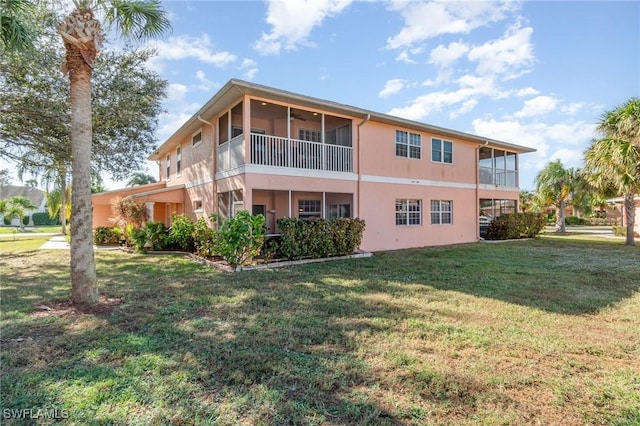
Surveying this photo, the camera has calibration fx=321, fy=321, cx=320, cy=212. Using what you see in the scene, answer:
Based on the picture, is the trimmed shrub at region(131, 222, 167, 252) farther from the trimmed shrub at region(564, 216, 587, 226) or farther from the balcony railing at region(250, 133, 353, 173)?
the trimmed shrub at region(564, 216, 587, 226)

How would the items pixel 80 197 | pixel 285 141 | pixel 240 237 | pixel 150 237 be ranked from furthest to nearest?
pixel 150 237 < pixel 285 141 < pixel 240 237 < pixel 80 197

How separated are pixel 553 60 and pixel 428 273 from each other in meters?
9.86

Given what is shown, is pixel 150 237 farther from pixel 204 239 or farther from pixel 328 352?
pixel 328 352

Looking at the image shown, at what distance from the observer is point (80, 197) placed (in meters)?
6.27

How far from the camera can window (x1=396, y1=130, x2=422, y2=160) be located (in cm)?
1527

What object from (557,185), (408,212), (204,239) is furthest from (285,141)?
(557,185)

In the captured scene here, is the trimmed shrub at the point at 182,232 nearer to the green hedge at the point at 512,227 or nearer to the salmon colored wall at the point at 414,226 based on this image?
the salmon colored wall at the point at 414,226

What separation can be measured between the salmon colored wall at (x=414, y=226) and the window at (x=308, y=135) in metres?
3.54

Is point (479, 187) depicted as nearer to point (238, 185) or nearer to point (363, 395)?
point (238, 185)

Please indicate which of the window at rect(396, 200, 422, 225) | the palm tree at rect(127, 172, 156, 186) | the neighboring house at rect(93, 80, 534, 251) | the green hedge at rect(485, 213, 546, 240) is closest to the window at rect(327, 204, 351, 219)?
the neighboring house at rect(93, 80, 534, 251)

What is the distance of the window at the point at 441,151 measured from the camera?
16659 mm

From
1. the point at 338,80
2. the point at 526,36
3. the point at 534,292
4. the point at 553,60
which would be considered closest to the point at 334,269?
the point at 534,292

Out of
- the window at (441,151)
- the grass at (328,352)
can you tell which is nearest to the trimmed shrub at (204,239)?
the grass at (328,352)

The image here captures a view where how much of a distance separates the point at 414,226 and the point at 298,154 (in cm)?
710
